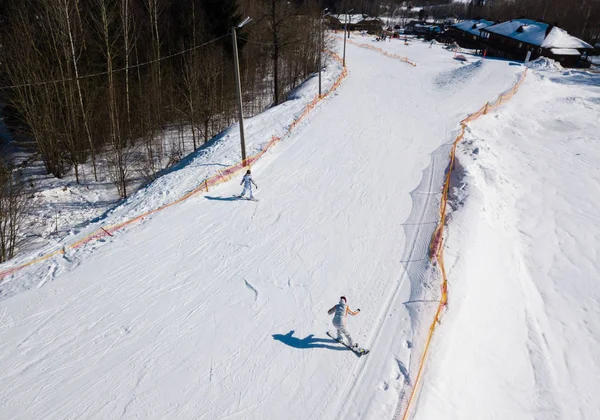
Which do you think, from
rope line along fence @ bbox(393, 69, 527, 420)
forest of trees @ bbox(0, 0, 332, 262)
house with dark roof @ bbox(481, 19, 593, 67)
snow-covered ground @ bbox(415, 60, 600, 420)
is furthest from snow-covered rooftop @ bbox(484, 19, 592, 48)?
rope line along fence @ bbox(393, 69, 527, 420)

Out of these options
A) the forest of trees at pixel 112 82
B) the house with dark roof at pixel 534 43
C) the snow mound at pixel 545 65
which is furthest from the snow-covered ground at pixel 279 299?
the house with dark roof at pixel 534 43

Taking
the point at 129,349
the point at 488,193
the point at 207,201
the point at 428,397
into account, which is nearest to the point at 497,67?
the point at 488,193

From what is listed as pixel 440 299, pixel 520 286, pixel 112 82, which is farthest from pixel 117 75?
pixel 520 286

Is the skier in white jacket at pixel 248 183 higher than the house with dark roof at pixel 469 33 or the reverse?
the reverse

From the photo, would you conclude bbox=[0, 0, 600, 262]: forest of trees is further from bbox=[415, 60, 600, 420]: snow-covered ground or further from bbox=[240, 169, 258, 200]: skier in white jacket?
bbox=[415, 60, 600, 420]: snow-covered ground

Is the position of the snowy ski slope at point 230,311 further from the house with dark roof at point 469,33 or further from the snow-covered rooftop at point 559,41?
the house with dark roof at point 469,33

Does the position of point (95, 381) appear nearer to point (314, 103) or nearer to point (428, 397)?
point (428, 397)
